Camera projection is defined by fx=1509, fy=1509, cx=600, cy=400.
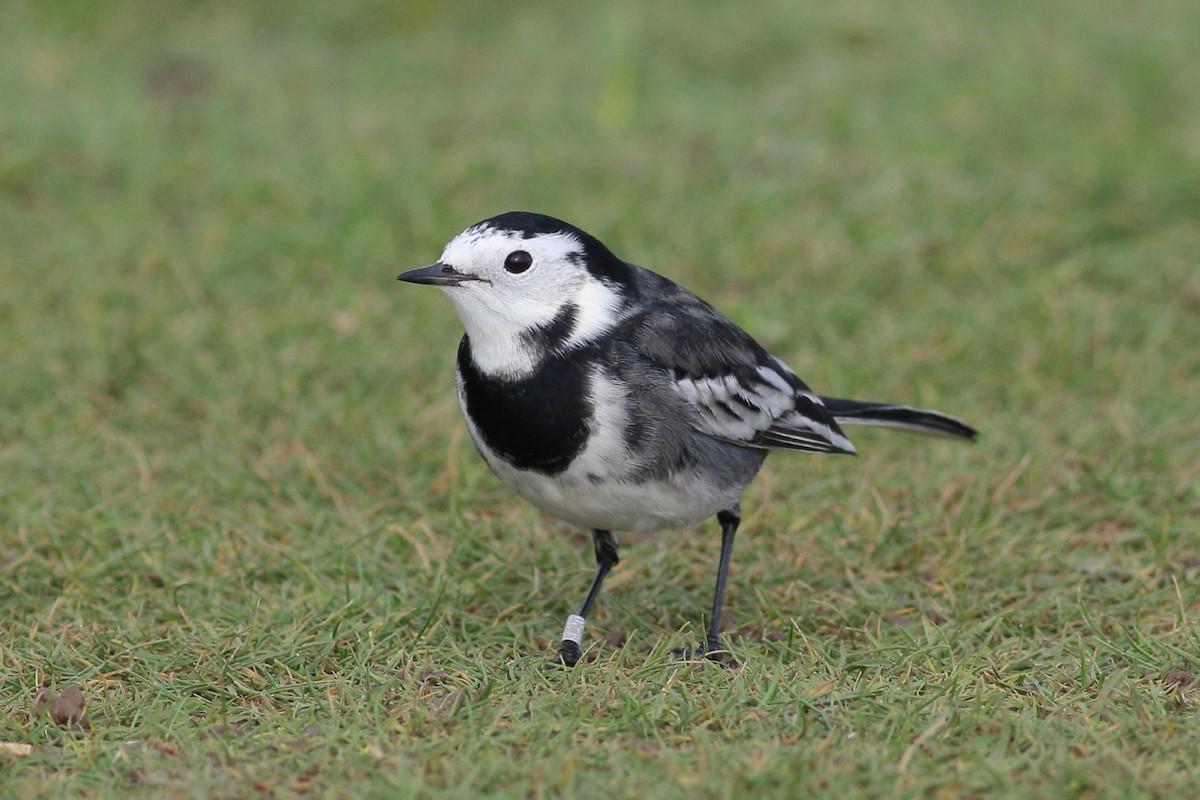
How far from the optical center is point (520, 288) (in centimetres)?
421

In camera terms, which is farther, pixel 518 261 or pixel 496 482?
pixel 496 482

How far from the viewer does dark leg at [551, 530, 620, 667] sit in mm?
4312

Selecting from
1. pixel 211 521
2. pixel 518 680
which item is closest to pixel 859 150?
pixel 211 521

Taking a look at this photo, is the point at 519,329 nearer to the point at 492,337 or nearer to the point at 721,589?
the point at 492,337

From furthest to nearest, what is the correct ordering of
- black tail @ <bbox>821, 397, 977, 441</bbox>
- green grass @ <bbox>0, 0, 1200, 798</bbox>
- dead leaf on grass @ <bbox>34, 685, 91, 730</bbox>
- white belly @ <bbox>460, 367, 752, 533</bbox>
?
black tail @ <bbox>821, 397, 977, 441</bbox> → white belly @ <bbox>460, 367, 752, 533</bbox> → dead leaf on grass @ <bbox>34, 685, 91, 730</bbox> → green grass @ <bbox>0, 0, 1200, 798</bbox>

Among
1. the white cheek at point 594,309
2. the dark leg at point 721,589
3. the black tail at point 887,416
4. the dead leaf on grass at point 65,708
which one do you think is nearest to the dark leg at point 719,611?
the dark leg at point 721,589

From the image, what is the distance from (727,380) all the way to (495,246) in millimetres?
799

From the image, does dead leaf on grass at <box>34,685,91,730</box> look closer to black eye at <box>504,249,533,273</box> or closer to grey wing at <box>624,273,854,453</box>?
black eye at <box>504,249,533,273</box>

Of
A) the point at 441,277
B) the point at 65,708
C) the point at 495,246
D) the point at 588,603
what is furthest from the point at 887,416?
the point at 65,708

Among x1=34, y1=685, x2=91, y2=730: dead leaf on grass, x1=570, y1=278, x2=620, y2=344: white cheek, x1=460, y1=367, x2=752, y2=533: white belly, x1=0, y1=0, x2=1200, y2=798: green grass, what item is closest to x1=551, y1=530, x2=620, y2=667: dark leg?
x1=0, y1=0, x2=1200, y2=798: green grass

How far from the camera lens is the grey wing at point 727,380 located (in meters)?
4.31

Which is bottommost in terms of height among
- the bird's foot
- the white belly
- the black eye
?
the bird's foot

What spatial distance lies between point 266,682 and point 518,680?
0.67 meters

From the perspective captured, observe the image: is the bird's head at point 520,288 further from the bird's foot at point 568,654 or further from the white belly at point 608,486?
the bird's foot at point 568,654
